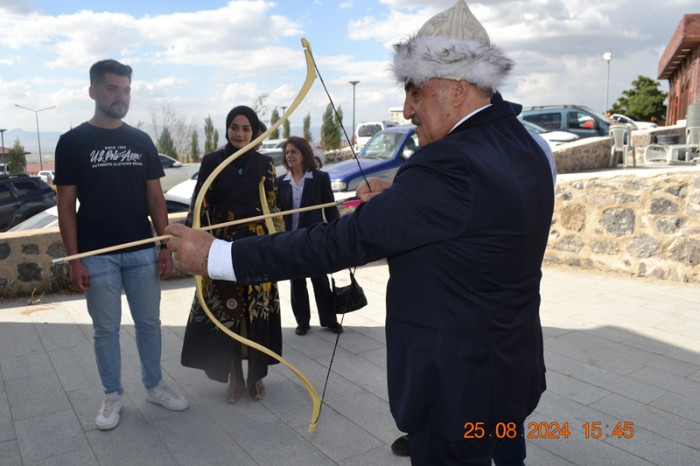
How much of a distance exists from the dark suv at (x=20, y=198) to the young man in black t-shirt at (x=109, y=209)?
1130 cm

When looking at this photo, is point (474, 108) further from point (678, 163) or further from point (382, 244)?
point (678, 163)

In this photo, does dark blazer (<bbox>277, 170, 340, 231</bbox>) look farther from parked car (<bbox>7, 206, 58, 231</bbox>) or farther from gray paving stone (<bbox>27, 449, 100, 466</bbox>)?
parked car (<bbox>7, 206, 58, 231</bbox>)

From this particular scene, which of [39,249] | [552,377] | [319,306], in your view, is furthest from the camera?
[39,249]

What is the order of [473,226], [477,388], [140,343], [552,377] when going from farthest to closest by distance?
[552,377], [140,343], [477,388], [473,226]

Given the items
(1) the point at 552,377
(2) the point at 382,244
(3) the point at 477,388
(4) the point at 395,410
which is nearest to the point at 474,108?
(2) the point at 382,244

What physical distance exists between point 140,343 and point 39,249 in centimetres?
325

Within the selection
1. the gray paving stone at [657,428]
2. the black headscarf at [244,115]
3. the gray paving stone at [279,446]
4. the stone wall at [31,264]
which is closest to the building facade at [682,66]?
the gray paving stone at [657,428]

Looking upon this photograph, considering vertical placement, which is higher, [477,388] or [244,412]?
[477,388]

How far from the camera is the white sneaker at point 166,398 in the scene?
11.0 ft

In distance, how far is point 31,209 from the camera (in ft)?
43.3

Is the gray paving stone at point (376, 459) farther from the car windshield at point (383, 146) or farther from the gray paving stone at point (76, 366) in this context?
the car windshield at point (383, 146)

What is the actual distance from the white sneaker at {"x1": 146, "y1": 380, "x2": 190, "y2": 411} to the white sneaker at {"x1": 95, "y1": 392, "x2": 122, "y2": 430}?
8.0 inches

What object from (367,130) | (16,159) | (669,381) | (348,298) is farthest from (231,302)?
(16,159)

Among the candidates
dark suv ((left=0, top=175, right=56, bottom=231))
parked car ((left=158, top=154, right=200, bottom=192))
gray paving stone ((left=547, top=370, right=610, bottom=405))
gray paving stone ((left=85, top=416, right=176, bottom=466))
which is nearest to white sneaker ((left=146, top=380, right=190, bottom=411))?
gray paving stone ((left=85, top=416, right=176, bottom=466))
